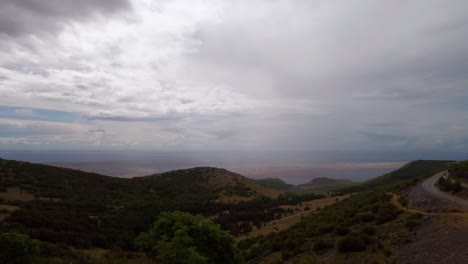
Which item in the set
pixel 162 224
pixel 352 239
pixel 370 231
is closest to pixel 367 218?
pixel 370 231

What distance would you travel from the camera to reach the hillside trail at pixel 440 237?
12.6 meters

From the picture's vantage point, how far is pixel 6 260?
42.1 feet

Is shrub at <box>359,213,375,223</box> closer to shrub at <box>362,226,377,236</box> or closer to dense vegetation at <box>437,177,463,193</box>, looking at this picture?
shrub at <box>362,226,377,236</box>

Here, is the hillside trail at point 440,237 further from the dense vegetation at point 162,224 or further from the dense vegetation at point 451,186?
the dense vegetation at point 451,186

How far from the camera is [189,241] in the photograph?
13.3 meters

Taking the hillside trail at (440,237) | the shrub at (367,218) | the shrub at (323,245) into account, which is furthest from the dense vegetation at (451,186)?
the shrub at (323,245)

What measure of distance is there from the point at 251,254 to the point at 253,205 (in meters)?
35.0

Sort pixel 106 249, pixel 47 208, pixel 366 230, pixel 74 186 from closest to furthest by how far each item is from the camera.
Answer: pixel 366 230 → pixel 106 249 → pixel 47 208 → pixel 74 186

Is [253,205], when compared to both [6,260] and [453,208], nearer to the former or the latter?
[453,208]

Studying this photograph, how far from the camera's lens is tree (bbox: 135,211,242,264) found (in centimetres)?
1283

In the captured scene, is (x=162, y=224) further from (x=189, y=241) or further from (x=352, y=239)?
(x=352, y=239)

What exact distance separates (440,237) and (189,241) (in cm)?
1133

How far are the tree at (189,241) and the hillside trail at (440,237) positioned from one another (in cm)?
766

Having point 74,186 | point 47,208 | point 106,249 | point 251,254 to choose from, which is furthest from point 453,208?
point 74,186
